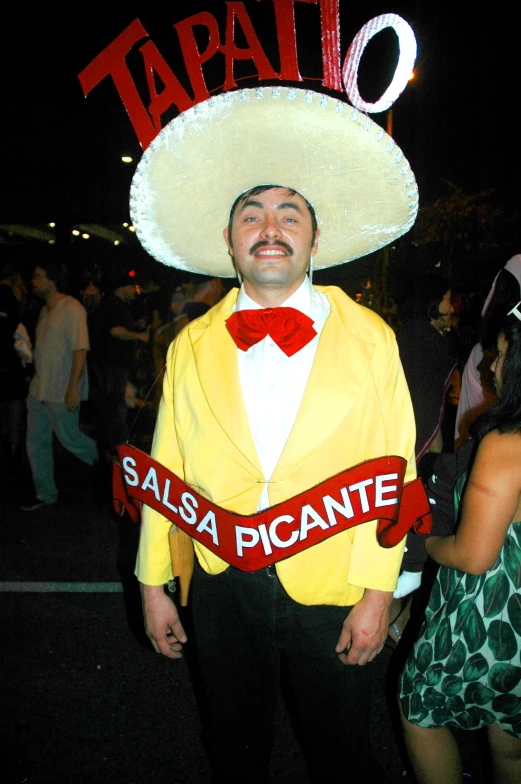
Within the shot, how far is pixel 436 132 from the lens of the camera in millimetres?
10992

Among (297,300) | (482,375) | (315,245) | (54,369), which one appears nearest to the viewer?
(297,300)

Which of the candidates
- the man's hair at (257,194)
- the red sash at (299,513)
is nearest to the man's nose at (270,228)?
the man's hair at (257,194)

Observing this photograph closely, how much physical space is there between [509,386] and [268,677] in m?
1.14

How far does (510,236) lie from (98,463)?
23.2 feet

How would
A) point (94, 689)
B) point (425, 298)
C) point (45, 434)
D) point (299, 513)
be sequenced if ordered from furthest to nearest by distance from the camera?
point (45, 434), point (425, 298), point (94, 689), point (299, 513)

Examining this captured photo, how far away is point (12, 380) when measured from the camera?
5.86 metres

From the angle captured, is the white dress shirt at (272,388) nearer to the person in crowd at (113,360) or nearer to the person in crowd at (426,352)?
the person in crowd at (426,352)

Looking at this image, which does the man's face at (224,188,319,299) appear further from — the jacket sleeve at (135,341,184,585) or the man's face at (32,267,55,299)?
the man's face at (32,267,55,299)

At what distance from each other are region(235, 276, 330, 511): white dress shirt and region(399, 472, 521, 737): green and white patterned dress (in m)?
0.65

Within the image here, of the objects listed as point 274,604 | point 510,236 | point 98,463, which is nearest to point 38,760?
point 274,604

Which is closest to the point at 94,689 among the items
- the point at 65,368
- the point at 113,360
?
the point at 65,368

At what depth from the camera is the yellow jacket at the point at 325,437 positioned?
5.23 ft

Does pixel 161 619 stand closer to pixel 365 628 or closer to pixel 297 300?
pixel 365 628

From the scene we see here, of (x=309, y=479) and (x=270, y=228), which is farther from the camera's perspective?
(x=270, y=228)
